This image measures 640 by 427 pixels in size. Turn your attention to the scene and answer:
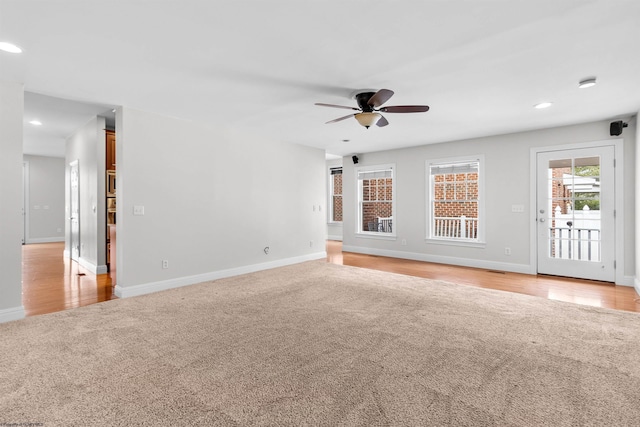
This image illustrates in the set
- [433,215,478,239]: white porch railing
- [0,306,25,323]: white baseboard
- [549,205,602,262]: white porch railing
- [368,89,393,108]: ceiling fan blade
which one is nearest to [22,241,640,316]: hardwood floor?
[0,306,25,323]: white baseboard

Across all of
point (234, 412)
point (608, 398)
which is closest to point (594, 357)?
point (608, 398)

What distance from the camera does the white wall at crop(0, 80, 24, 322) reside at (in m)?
3.31

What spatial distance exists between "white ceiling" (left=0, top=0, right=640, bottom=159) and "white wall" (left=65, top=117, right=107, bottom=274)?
2.88ft

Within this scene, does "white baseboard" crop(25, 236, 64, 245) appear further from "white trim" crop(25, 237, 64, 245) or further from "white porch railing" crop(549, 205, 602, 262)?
"white porch railing" crop(549, 205, 602, 262)

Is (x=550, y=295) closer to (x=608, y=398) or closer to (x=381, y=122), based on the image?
(x=608, y=398)

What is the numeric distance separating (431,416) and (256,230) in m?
A: 4.45

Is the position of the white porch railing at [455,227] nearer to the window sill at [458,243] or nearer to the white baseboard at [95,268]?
the window sill at [458,243]

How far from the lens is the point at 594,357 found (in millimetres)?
2484

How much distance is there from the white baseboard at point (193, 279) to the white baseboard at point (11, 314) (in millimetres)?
943

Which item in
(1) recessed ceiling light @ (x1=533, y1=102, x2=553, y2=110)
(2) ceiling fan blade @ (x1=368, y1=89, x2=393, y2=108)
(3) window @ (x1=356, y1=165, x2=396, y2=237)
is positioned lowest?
(3) window @ (x1=356, y1=165, x2=396, y2=237)

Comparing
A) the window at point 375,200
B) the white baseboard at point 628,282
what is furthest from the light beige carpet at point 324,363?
the window at point 375,200

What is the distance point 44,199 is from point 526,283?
465 inches

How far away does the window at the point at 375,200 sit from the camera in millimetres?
7730

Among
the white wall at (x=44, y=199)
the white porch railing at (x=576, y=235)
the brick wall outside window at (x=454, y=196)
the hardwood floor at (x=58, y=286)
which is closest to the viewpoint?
the hardwood floor at (x=58, y=286)
